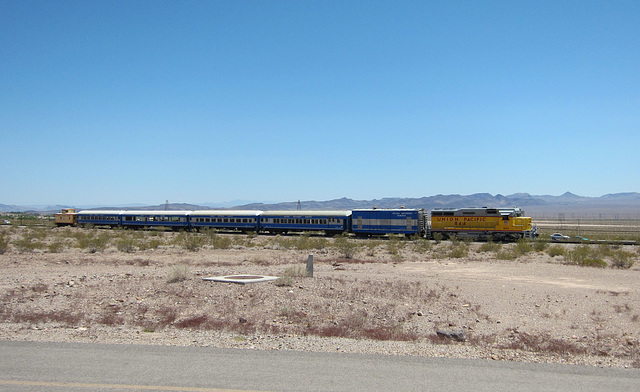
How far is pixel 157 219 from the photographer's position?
2640 inches

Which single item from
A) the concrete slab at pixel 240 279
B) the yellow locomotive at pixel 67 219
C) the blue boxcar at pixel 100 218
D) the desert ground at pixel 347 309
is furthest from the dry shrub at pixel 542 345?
the yellow locomotive at pixel 67 219

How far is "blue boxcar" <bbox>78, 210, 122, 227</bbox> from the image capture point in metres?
69.9

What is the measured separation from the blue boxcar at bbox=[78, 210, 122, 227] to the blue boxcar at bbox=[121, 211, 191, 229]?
1.28m

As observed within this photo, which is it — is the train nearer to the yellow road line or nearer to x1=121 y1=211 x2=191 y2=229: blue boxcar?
x1=121 y1=211 x2=191 y2=229: blue boxcar

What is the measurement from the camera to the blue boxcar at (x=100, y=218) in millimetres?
69938

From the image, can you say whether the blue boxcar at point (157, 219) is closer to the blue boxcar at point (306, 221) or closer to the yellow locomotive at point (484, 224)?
the blue boxcar at point (306, 221)

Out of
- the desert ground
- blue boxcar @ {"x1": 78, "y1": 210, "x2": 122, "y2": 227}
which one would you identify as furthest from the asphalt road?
blue boxcar @ {"x1": 78, "y1": 210, "x2": 122, "y2": 227}

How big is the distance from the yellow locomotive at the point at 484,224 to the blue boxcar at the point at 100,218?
153 feet

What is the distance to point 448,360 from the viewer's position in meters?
8.82

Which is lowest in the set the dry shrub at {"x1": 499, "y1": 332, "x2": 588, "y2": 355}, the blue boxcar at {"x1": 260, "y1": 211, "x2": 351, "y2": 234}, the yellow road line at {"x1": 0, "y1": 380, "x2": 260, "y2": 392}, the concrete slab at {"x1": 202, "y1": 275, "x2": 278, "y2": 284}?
the dry shrub at {"x1": 499, "y1": 332, "x2": 588, "y2": 355}

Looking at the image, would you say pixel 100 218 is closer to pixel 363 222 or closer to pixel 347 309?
pixel 363 222

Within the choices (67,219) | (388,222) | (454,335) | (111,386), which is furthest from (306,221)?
(111,386)

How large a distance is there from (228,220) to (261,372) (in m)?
55.1

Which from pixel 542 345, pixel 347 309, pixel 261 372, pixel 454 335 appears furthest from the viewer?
pixel 347 309
